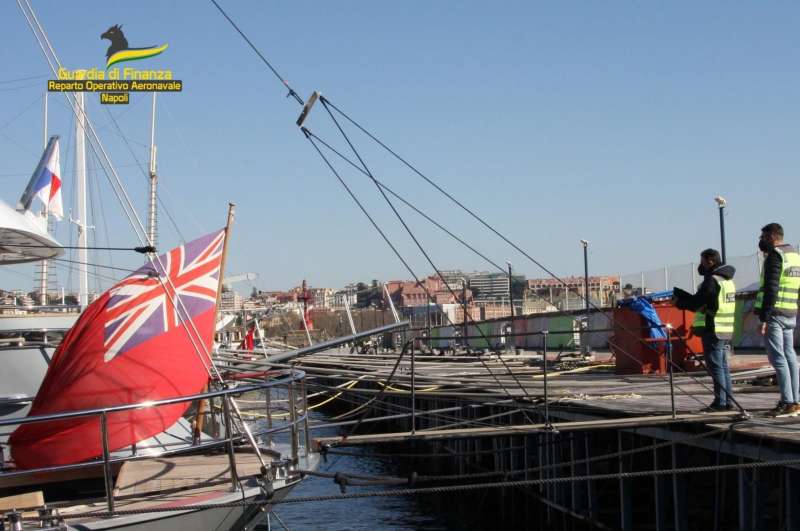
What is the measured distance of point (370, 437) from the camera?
10.6 meters

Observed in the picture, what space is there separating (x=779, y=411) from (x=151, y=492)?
667 centimetres

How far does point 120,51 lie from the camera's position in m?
28.6

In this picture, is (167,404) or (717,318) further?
(717,318)

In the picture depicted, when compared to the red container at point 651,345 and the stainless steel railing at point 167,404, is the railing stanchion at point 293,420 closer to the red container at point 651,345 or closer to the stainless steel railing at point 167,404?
the stainless steel railing at point 167,404

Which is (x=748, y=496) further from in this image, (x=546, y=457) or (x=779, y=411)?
(x=546, y=457)

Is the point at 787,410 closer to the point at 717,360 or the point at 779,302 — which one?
the point at 717,360

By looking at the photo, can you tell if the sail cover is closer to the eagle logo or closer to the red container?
the red container

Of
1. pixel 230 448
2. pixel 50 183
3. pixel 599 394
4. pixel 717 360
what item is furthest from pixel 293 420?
pixel 50 183

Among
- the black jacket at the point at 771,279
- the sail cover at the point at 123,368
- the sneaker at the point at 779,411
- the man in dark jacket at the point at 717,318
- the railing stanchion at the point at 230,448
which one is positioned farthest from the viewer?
the man in dark jacket at the point at 717,318

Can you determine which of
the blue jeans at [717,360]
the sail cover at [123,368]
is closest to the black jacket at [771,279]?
the blue jeans at [717,360]

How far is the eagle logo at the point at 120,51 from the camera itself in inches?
1104

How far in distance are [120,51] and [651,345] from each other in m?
18.0

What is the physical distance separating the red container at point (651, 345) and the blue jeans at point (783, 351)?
19.6 ft

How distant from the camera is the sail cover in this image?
8.79m
